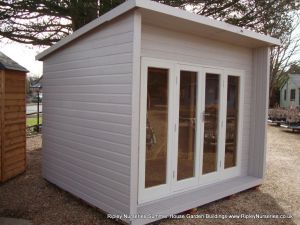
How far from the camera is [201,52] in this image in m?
4.63

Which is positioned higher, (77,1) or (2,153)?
(77,1)

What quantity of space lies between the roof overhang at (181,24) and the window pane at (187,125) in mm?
665

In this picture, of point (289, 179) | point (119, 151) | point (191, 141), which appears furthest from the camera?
point (289, 179)

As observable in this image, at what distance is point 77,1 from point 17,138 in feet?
9.74

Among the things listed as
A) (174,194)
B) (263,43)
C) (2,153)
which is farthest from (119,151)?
(263,43)

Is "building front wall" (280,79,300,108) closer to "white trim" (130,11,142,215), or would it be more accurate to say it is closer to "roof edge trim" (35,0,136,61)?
"roof edge trim" (35,0,136,61)

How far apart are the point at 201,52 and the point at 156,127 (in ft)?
4.73

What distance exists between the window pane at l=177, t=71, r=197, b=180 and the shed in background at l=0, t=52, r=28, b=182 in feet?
10.2

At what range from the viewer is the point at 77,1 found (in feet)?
20.0

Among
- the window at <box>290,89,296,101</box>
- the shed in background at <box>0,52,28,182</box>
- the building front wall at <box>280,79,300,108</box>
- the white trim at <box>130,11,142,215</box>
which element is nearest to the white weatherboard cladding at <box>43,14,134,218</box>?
the white trim at <box>130,11,142,215</box>

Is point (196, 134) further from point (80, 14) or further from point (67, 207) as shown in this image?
point (80, 14)

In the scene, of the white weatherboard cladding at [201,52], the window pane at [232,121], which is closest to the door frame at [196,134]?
the white weatherboard cladding at [201,52]

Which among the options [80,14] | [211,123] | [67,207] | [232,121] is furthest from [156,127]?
[80,14]

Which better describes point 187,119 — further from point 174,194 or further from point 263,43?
point 263,43
